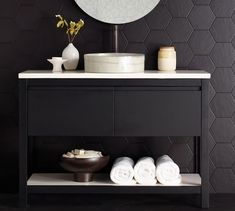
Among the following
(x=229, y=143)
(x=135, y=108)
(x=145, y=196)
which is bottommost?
(x=145, y=196)

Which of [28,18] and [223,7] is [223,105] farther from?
[28,18]

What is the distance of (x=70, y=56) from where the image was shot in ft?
15.9

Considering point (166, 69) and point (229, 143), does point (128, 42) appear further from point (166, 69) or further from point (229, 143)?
point (229, 143)

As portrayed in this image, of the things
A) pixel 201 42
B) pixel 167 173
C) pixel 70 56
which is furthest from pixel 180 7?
pixel 167 173

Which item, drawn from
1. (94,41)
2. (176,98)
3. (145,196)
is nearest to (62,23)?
(94,41)

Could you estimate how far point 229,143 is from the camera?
16.5ft

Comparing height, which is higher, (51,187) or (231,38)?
(231,38)

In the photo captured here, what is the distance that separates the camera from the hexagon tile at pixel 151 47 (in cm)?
498

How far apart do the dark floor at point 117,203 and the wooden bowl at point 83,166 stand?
20cm

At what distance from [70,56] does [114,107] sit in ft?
1.88

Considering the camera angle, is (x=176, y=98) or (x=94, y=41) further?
(x=94, y=41)

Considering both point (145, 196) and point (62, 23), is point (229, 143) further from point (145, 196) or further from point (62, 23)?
point (62, 23)

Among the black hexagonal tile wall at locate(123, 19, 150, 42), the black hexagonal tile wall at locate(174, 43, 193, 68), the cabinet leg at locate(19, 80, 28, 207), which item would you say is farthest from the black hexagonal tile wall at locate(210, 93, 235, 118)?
the cabinet leg at locate(19, 80, 28, 207)

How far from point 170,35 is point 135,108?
0.77m
